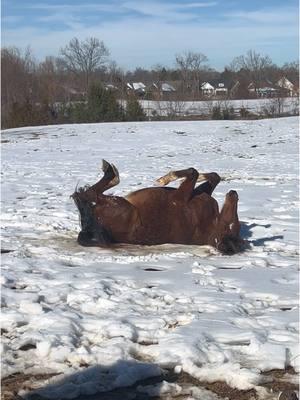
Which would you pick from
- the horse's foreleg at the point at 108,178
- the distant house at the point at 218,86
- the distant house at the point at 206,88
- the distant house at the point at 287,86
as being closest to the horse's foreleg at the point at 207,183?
the horse's foreleg at the point at 108,178

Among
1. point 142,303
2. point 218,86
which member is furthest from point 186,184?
point 218,86

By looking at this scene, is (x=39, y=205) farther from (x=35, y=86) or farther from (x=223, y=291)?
(x=35, y=86)

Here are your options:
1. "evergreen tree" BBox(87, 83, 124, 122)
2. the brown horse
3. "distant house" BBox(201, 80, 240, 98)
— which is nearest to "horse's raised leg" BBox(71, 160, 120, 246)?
the brown horse

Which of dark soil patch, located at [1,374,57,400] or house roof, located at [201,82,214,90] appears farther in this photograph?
house roof, located at [201,82,214,90]

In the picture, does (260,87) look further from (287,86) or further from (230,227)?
(230,227)

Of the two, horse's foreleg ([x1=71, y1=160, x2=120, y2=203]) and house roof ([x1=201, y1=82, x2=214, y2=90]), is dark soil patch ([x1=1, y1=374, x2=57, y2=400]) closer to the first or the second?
horse's foreleg ([x1=71, y1=160, x2=120, y2=203])

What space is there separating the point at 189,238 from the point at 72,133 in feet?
57.7

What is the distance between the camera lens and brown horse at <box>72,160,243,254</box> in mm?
5637

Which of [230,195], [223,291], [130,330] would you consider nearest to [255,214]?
[230,195]

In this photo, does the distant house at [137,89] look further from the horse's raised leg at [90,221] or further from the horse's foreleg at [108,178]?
the horse's raised leg at [90,221]

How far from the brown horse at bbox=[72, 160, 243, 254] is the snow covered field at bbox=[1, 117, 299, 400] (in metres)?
0.12

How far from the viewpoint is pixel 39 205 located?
7.91 m

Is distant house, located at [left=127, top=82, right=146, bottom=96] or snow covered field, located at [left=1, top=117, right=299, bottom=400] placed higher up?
distant house, located at [left=127, top=82, right=146, bottom=96]

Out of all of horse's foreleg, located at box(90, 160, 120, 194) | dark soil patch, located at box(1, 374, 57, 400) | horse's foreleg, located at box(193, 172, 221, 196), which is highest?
horse's foreleg, located at box(90, 160, 120, 194)
